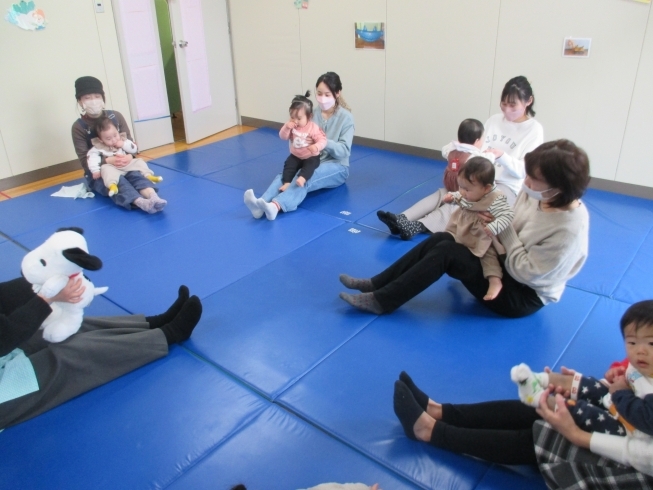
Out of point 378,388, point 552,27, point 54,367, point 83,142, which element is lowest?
point 378,388

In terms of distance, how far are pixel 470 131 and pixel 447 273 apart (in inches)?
58.3

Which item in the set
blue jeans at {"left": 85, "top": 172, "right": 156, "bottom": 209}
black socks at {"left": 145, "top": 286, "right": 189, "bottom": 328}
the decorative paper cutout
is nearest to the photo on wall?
blue jeans at {"left": 85, "top": 172, "right": 156, "bottom": 209}

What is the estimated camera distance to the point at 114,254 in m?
3.57

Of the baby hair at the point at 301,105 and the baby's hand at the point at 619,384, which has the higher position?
the baby hair at the point at 301,105

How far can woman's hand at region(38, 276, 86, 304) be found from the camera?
2203mm

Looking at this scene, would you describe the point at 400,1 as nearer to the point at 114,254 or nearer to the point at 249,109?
the point at 249,109

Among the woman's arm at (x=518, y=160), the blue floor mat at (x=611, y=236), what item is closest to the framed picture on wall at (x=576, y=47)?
the woman's arm at (x=518, y=160)

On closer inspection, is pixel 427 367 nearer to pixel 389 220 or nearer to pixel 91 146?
pixel 389 220

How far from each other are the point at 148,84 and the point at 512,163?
4218 mm

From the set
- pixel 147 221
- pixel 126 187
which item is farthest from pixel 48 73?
pixel 147 221

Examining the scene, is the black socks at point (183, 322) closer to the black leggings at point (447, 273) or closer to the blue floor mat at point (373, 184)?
the black leggings at point (447, 273)

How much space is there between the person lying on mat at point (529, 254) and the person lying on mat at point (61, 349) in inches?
39.4

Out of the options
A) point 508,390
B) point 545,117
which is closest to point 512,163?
point 545,117

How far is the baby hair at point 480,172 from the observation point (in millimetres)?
2559
